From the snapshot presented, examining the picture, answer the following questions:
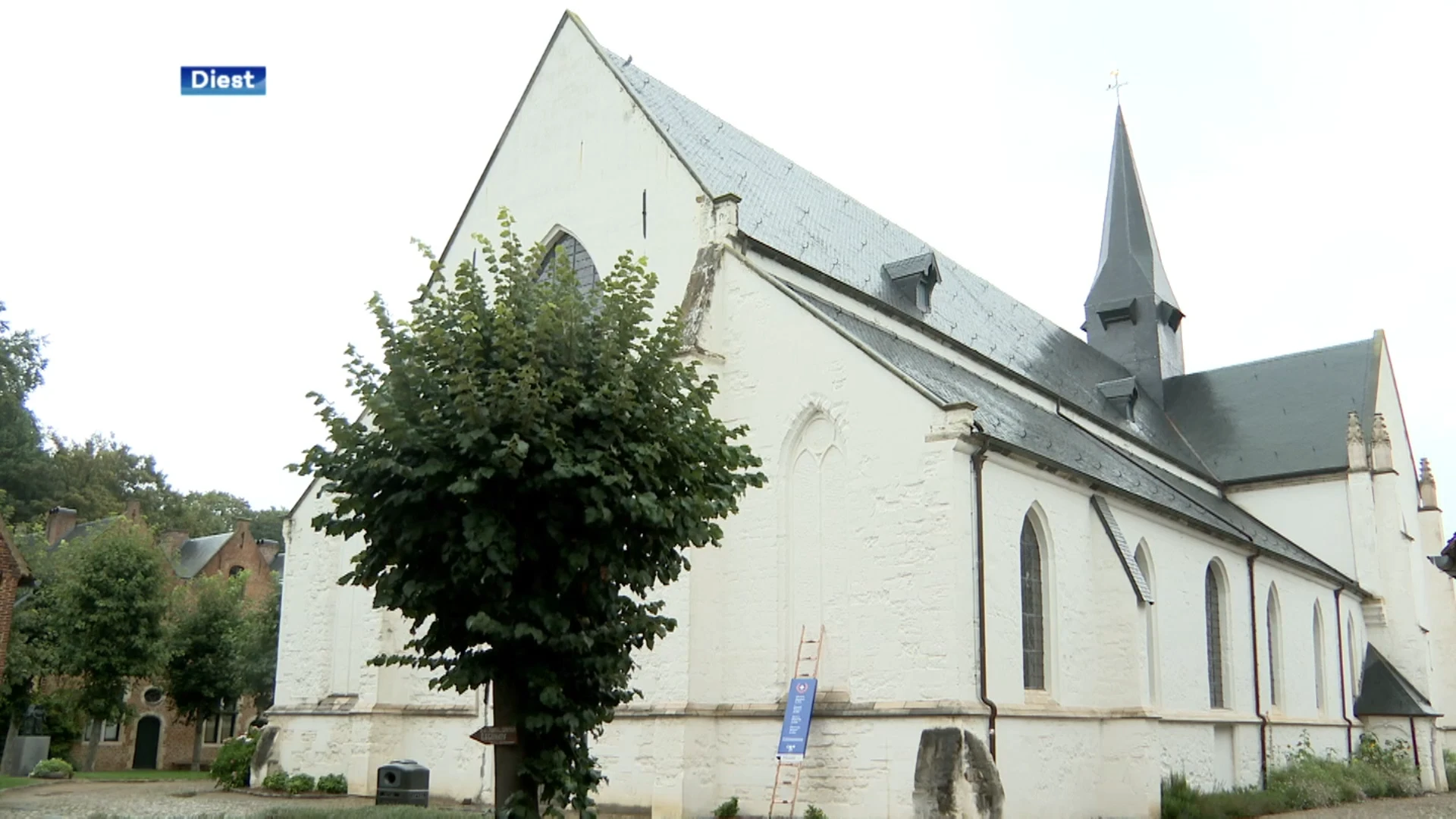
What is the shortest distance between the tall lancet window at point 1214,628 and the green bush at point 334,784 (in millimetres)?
15603

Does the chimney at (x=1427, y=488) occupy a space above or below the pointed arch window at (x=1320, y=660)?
above

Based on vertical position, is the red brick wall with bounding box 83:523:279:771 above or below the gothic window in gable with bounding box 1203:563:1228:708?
below

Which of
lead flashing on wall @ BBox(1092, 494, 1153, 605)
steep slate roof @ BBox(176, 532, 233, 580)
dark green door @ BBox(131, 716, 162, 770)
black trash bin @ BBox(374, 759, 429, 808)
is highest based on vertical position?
steep slate roof @ BBox(176, 532, 233, 580)

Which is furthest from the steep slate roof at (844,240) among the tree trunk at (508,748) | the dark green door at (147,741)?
the dark green door at (147,741)

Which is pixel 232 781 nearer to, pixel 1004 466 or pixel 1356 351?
pixel 1004 466

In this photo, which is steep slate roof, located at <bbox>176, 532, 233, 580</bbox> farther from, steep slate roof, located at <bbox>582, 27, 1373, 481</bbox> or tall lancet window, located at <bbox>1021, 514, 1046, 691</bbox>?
tall lancet window, located at <bbox>1021, 514, 1046, 691</bbox>

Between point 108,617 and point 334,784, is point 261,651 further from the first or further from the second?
point 334,784

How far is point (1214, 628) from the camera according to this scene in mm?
23672

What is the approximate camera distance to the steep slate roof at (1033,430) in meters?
17.9

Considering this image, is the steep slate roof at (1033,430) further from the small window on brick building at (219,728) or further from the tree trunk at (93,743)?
the small window on brick building at (219,728)

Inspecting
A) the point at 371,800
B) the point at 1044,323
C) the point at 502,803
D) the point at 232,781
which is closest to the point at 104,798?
the point at 232,781

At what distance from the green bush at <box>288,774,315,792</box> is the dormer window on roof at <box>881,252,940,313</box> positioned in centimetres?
1352

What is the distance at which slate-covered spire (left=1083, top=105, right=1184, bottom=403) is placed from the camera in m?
38.0

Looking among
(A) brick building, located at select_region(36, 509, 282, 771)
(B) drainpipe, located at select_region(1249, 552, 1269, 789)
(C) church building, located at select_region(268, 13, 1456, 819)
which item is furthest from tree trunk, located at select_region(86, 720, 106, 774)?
(B) drainpipe, located at select_region(1249, 552, 1269, 789)
